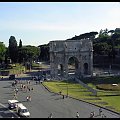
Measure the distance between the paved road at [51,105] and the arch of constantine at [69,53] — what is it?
2532 cm

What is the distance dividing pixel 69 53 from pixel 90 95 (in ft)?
106

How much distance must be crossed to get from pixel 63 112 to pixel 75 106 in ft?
16.4

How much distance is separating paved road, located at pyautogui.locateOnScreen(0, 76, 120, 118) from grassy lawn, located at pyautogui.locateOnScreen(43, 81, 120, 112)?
228 cm

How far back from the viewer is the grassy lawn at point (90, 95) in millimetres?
53975

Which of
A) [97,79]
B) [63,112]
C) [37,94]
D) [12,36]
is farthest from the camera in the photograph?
[12,36]

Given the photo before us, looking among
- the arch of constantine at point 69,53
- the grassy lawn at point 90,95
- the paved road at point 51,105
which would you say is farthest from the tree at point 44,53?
the paved road at point 51,105

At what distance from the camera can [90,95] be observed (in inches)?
2475

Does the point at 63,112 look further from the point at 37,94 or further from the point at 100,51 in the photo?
the point at 100,51

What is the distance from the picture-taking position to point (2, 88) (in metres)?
72.6

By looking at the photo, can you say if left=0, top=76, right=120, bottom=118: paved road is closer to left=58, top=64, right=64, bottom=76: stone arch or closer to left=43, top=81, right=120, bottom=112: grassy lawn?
left=43, top=81, right=120, bottom=112: grassy lawn

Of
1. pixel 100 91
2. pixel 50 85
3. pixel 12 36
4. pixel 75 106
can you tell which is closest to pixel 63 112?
pixel 75 106

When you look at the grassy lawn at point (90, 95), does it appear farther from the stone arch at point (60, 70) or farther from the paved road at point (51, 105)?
the stone arch at point (60, 70)

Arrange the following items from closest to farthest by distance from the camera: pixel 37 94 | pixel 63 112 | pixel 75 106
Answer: pixel 63 112, pixel 75 106, pixel 37 94

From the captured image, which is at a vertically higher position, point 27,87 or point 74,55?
point 74,55
